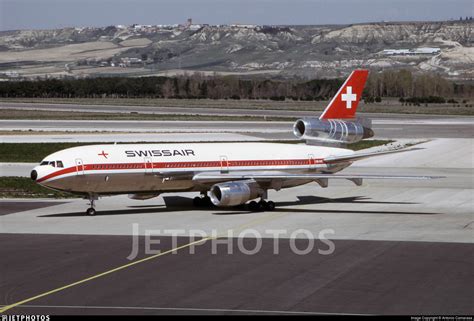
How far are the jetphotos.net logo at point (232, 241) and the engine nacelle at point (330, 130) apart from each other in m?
10.9

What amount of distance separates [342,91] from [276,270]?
21.8 meters

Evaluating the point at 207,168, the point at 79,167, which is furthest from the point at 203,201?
the point at 79,167

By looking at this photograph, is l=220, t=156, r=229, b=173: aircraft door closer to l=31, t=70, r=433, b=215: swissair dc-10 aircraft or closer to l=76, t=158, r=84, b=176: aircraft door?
l=31, t=70, r=433, b=215: swissair dc-10 aircraft

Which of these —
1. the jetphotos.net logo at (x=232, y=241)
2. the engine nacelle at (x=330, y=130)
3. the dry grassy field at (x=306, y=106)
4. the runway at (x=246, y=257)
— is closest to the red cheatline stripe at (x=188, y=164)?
the engine nacelle at (x=330, y=130)

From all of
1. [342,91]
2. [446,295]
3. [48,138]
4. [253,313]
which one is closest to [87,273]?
[253,313]

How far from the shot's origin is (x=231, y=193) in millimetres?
43062

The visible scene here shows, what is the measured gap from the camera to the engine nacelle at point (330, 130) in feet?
161

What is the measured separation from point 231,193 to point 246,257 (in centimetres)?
1043

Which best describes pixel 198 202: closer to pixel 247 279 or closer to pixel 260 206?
pixel 260 206

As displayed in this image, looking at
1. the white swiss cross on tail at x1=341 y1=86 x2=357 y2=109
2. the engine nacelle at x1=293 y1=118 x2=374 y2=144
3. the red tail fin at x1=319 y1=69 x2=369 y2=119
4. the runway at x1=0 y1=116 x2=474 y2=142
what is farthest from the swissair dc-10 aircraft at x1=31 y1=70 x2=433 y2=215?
the runway at x1=0 y1=116 x2=474 y2=142

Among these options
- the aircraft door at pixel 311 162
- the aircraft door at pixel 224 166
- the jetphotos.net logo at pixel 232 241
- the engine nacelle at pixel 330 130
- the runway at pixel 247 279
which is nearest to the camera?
the runway at pixel 247 279

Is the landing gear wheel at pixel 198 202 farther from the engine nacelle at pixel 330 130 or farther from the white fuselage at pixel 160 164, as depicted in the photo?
the engine nacelle at pixel 330 130

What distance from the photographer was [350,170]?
62.0 meters

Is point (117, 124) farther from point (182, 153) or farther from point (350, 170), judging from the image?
point (182, 153)
